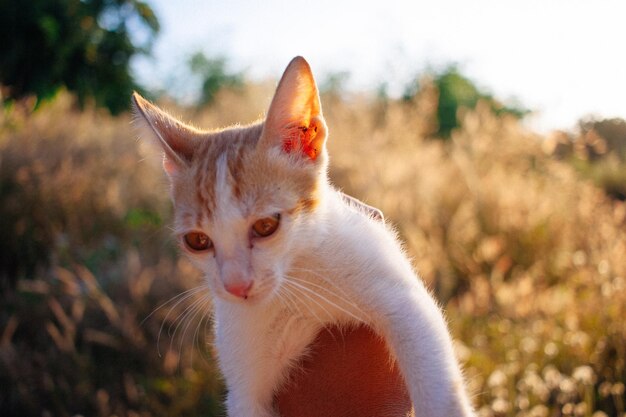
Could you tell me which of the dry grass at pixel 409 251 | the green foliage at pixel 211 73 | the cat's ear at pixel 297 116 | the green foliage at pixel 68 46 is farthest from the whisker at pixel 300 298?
the green foliage at pixel 211 73

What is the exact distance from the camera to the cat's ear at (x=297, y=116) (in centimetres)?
169

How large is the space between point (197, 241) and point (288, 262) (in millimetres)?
320

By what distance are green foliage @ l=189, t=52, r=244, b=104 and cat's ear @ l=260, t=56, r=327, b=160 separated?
537 inches

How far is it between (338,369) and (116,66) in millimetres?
10197

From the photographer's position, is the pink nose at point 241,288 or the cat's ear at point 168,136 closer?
the pink nose at point 241,288

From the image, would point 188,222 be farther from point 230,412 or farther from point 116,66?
point 116,66

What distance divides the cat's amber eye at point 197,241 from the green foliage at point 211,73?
13681mm

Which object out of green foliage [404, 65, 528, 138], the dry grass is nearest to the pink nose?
the dry grass

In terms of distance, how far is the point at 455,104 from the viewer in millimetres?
13180

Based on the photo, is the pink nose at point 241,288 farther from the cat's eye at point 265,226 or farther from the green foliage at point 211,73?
the green foliage at point 211,73

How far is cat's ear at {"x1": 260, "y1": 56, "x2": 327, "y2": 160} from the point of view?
169cm

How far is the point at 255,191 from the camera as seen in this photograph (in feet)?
5.88

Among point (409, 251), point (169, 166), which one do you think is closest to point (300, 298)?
point (169, 166)

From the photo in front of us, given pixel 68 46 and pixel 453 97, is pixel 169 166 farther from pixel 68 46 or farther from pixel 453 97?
pixel 453 97
